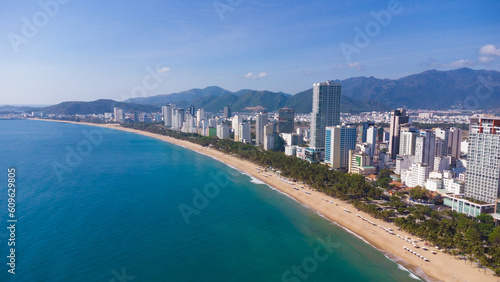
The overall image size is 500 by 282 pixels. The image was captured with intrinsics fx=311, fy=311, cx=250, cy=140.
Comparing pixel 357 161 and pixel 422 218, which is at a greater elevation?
pixel 357 161

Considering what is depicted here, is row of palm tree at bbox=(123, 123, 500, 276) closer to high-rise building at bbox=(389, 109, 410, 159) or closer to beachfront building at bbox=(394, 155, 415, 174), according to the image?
beachfront building at bbox=(394, 155, 415, 174)

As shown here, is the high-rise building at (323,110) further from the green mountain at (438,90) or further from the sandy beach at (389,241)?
the green mountain at (438,90)

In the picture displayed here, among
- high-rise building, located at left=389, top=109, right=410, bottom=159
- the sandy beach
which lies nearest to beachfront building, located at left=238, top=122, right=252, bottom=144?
high-rise building, located at left=389, top=109, right=410, bottom=159

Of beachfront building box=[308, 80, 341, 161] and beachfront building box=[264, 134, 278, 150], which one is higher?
beachfront building box=[308, 80, 341, 161]

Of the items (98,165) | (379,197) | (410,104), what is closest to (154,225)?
(379,197)

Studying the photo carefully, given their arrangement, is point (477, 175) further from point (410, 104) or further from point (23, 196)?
point (410, 104)

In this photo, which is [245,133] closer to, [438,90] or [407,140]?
[407,140]

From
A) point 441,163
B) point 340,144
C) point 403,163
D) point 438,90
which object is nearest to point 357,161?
point 340,144
